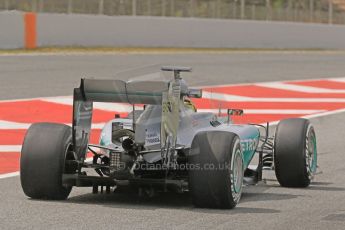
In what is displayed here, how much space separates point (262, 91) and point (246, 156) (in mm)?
10589

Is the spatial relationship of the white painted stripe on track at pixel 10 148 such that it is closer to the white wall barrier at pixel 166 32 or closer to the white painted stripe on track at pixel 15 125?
the white painted stripe on track at pixel 15 125

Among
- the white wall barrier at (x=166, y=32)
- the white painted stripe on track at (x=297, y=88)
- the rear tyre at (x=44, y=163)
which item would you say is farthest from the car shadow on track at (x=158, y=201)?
the white wall barrier at (x=166, y=32)

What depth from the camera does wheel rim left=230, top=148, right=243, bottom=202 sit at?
27.2ft

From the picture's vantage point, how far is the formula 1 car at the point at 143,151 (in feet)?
26.7

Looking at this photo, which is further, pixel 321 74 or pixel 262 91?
pixel 321 74

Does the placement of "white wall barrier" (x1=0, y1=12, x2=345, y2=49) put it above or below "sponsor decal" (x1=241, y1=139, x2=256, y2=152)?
above

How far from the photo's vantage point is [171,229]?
291 inches

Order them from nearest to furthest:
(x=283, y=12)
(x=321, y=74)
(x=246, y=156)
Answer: (x=246, y=156)
(x=321, y=74)
(x=283, y=12)

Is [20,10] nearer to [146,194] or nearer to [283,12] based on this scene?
[283,12]

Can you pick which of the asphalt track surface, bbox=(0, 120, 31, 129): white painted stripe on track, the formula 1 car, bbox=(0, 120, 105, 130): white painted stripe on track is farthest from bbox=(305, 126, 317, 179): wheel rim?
bbox=(0, 120, 31, 129): white painted stripe on track

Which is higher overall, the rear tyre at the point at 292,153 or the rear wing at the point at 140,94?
the rear wing at the point at 140,94

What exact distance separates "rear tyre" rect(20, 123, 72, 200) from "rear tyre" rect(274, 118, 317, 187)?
1.98 metres

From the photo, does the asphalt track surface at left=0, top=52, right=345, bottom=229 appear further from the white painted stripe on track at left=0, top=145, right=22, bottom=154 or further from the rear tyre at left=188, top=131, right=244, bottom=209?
the white painted stripe on track at left=0, top=145, right=22, bottom=154

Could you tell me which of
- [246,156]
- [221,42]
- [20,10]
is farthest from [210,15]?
[246,156]
